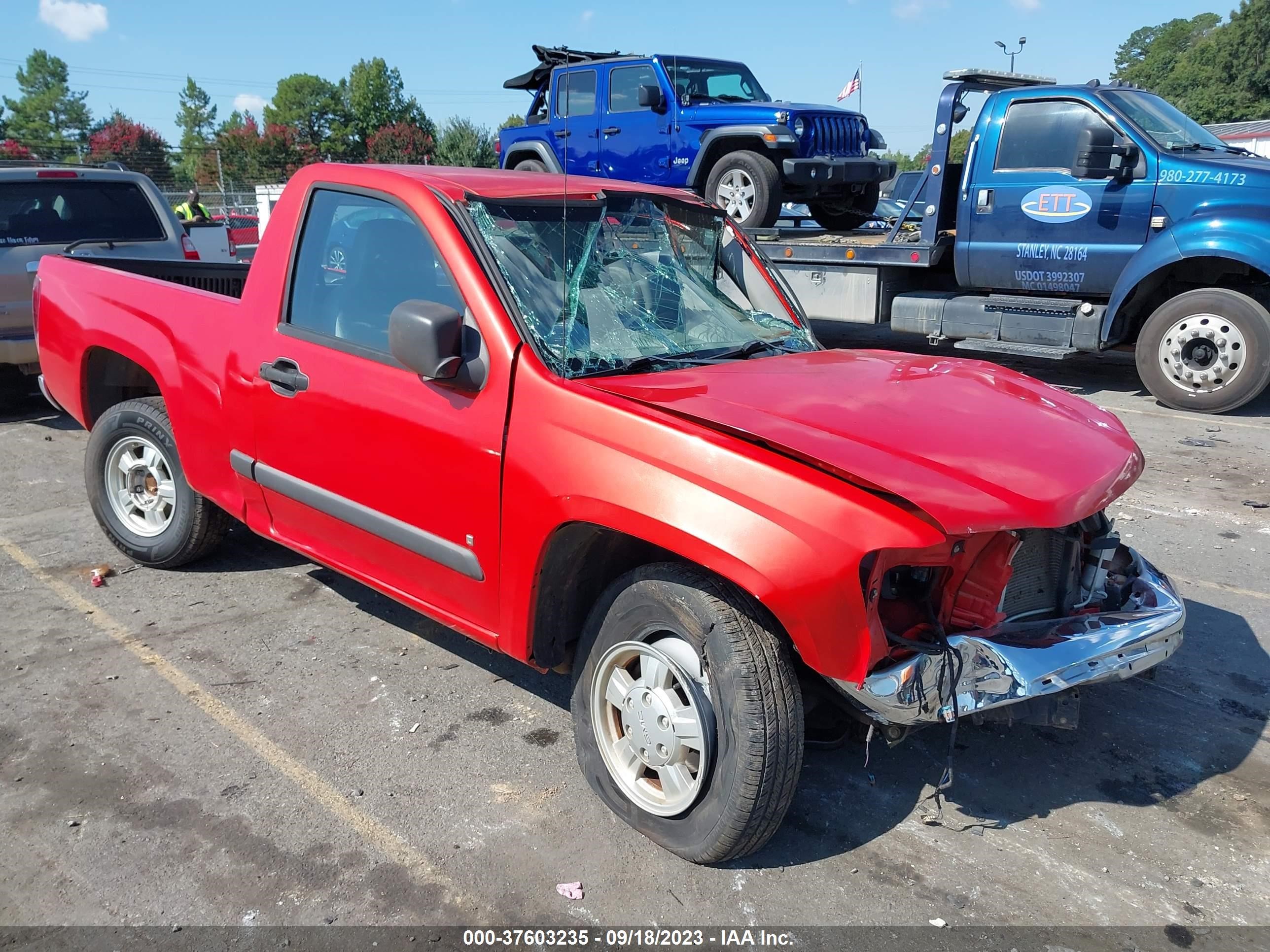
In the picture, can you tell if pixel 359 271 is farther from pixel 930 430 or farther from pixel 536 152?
pixel 536 152

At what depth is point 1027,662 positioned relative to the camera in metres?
2.73

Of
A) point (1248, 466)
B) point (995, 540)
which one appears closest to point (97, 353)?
point (995, 540)

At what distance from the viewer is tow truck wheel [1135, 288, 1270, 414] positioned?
8164mm

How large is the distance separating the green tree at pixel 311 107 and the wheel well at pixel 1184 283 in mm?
99269

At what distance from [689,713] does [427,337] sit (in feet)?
4.44

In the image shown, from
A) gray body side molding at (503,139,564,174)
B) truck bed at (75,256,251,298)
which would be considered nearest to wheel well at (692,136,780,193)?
gray body side molding at (503,139,564,174)

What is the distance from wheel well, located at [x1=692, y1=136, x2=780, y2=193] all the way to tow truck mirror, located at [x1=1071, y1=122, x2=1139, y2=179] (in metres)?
3.14

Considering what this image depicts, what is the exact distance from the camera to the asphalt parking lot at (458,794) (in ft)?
9.09

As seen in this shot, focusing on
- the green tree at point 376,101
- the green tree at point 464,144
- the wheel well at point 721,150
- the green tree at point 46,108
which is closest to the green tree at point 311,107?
the green tree at point 376,101

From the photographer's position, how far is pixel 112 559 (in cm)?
526

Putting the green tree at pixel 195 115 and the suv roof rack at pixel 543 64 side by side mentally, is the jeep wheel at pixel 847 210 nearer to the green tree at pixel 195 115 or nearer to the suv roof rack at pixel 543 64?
the suv roof rack at pixel 543 64

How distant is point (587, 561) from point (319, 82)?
112800 mm

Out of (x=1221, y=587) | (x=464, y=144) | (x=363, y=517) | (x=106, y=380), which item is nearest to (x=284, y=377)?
(x=363, y=517)

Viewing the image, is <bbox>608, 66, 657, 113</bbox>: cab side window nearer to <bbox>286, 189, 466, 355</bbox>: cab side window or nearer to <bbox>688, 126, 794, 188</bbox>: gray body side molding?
<bbox>688, 126, 794, 188</bbox>: gray body side molding
